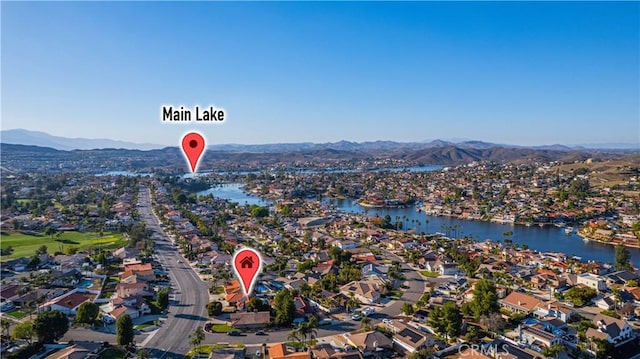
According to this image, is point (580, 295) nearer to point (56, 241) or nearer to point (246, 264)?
point (246, 264)

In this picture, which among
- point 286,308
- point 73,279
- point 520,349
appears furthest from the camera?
point 73,279

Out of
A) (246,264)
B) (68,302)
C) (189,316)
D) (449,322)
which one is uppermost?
(246,264)

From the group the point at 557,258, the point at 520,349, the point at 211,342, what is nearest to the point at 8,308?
the point at 211,342

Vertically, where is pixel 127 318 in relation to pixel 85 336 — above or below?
above

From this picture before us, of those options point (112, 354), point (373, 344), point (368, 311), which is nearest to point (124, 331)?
point (112, 354)

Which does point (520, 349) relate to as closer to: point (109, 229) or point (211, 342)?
point (211, 342)

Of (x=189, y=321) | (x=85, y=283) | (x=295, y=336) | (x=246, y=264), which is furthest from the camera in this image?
(x=85, y=283)
